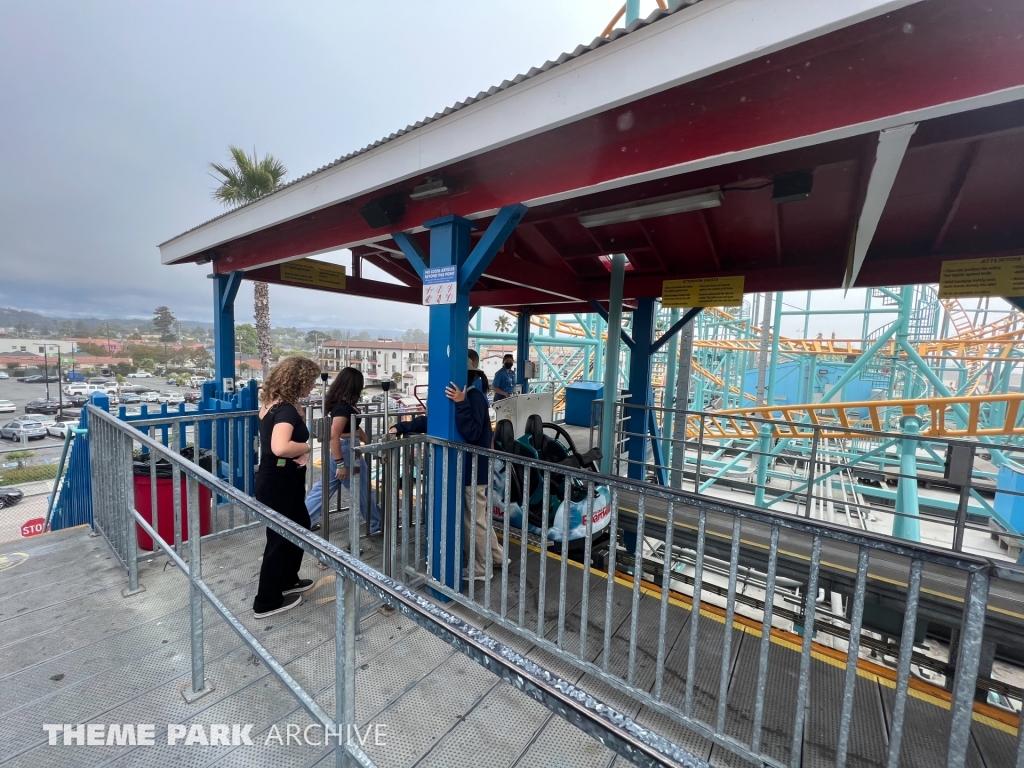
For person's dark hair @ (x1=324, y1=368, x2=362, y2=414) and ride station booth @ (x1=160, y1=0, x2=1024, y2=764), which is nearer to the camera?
ride station booth @ (x1=160, y1=0, x2=1024, y2=764)

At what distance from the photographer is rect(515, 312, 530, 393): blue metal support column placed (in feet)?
31.8

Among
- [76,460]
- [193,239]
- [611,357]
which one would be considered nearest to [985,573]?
[611,357]

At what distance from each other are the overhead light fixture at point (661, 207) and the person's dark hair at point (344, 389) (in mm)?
2445

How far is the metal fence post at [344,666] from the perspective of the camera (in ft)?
4.06

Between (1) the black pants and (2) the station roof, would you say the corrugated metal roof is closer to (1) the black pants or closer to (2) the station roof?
(2) the station roof

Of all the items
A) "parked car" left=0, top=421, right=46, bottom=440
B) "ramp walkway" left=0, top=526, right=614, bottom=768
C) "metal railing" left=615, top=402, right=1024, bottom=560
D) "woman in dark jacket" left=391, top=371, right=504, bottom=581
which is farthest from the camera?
"parked car" left=0, top=421, right=46, bottom=440

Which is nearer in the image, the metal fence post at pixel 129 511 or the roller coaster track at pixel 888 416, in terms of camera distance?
the metal fence post at pixel 129 511

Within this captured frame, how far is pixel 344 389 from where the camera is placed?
341 centimetres

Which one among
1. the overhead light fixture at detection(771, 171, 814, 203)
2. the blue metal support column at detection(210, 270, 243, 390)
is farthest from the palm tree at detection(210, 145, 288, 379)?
the overhead light fixture at detection(771, 171, 814, 203)

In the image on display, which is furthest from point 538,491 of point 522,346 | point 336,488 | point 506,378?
point 522,346

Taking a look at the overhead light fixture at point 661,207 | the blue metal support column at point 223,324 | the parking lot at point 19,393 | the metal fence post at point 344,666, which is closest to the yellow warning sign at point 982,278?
the overhead light fixture at point 661,207

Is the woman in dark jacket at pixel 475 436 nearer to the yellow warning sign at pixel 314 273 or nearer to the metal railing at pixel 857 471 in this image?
the metal railing at pixel 857 471

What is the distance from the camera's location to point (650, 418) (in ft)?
23.8

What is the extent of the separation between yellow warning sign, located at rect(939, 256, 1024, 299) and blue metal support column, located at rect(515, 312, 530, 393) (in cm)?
668
